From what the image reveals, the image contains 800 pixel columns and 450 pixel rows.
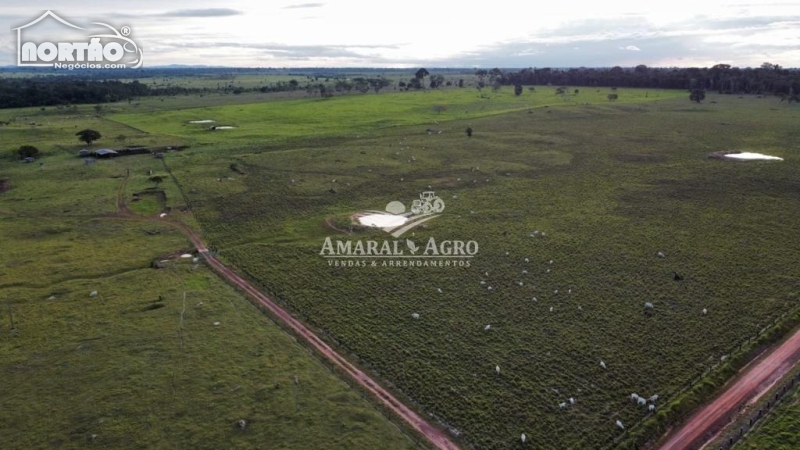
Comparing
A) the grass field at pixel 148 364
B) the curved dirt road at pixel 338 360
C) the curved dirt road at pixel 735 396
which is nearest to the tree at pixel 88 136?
the grass field at pixel 148 364

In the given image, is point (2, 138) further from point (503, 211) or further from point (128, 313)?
point (503, 211)

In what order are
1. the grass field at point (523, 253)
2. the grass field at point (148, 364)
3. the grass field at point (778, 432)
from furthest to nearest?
1. the grass field at point (523, 253)
2. the grass field at point (148, 364)
3. the grass field at point (778, 432)

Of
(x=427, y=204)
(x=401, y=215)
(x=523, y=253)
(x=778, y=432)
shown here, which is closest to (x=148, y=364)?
(x=523, y=253)

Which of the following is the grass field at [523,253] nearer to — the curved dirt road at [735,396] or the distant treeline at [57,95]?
the curved dirt road at [735,396]

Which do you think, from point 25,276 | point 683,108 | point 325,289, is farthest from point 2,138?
point 683,108

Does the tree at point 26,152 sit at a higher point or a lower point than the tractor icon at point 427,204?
higher

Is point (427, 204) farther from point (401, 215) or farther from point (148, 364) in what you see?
point (148, 364)
